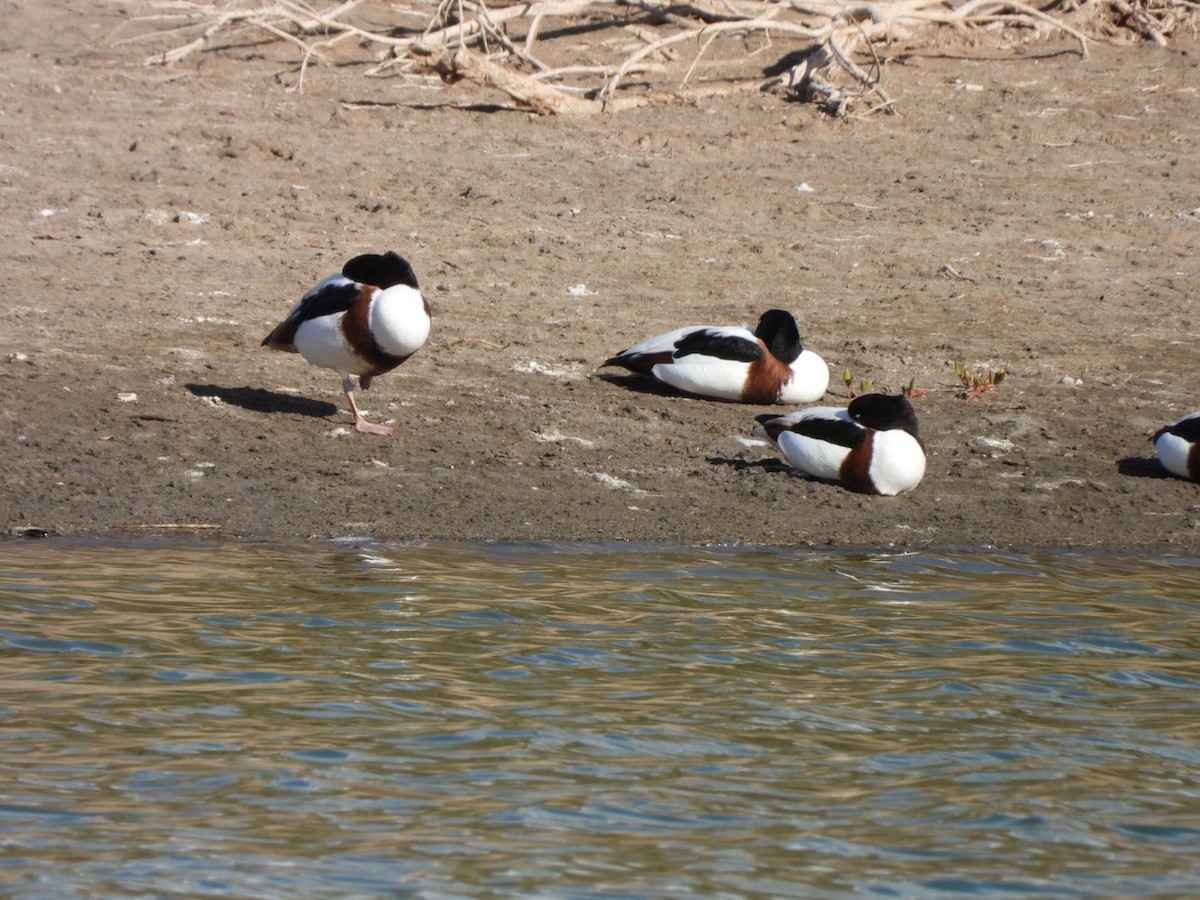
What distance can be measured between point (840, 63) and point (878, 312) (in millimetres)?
4570

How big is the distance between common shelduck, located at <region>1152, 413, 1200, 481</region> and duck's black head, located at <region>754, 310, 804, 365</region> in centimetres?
205

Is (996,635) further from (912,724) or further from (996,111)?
(996,111)

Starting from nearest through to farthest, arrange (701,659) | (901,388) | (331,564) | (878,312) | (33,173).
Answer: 1. (701,659)
2. (331,564)
3. (901,388)
4. (878,312)
5. (33,173)

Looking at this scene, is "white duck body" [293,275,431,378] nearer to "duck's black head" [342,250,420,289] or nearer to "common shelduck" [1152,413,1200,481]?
"duck's black head" [342,250,420,289]

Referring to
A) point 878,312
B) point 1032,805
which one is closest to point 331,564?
point 1032,805

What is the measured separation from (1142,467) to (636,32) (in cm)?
888

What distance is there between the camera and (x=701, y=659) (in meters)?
5.80

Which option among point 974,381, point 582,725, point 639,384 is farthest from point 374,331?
point 582,725

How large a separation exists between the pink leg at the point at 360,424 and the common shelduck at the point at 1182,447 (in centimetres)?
409

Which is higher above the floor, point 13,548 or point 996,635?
point 996,635

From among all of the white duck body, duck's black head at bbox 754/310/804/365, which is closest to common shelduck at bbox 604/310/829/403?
duck's black head at bbox 754/310/804/365

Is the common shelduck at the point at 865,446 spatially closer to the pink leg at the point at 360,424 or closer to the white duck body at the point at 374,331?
the white duck body at the point at 374,331

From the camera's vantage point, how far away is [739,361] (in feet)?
30.8

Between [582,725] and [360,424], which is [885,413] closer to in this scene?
[360,424]
